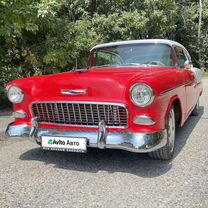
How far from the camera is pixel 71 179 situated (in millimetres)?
3635

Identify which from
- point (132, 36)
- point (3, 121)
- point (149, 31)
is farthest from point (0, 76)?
point (149, 31)

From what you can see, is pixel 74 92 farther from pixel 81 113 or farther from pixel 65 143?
pixel 65 143

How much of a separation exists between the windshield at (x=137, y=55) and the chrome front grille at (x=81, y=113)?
1.37m

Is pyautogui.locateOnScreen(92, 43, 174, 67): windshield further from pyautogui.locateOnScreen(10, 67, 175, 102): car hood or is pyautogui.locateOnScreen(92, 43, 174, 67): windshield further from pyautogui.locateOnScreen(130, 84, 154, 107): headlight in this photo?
pyautogui.locateOnScreen(130, 84, 154, 107): headlight

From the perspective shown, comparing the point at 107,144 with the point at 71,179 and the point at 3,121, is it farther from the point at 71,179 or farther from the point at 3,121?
the point at 3,121

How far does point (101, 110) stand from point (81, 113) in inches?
10.6

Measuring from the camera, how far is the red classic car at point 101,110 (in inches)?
142

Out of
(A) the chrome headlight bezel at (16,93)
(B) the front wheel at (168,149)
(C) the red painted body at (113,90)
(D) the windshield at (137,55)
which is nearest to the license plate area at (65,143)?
(C) the red painted body at (113,90)

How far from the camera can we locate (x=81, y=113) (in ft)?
12.8

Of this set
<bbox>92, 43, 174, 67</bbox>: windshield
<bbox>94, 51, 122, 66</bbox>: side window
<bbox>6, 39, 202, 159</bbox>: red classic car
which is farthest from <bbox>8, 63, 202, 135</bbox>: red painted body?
<bbox>94, 51, 122, 66</bbox>: side window

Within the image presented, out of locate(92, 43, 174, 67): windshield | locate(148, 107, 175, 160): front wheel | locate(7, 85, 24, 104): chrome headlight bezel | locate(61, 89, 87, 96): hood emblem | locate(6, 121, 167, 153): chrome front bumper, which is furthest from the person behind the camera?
locate(92, 43, 174, 67): windshield

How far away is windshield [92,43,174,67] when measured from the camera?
16.1 feet

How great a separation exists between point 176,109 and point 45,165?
1950mm

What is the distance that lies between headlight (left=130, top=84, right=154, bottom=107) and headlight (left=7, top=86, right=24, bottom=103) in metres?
1.49
